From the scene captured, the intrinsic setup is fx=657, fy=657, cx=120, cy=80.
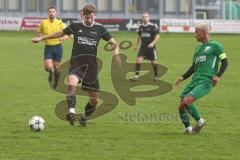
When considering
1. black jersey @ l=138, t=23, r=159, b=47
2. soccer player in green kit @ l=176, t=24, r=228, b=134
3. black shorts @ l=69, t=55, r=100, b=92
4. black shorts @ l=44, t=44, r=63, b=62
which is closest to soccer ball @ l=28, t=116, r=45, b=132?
black shorts @ l=69, t=55, r=100, b=92

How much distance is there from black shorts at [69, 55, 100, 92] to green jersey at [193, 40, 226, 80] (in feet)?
6.71

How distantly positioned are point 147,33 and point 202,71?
11.7 metres

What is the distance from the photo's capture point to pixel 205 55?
11.4 meters

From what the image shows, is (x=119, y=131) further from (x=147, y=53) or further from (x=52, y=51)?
(x=147, y=53)

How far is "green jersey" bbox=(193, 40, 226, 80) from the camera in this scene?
37.2 ft

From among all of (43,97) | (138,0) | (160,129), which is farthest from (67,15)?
(160,129)

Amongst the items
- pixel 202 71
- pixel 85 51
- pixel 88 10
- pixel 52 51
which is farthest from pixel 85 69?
pixel 52 51

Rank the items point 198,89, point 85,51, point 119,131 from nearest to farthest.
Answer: point 198,89 → point 119,131 → point 85,51

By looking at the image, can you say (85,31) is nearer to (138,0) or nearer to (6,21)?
(6,21)

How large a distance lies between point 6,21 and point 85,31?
52.4 metres

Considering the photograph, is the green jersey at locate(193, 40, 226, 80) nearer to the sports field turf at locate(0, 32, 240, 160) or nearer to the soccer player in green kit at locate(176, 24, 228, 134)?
the soccer player in green kit at locate(176, 24, 228, 134)

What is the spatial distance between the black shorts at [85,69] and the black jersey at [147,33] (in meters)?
10.7

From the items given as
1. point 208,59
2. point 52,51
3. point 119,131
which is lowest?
point 119,131

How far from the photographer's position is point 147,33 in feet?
75.5
